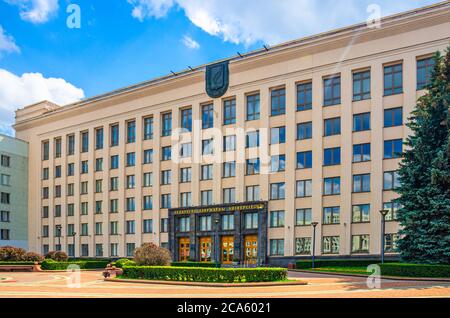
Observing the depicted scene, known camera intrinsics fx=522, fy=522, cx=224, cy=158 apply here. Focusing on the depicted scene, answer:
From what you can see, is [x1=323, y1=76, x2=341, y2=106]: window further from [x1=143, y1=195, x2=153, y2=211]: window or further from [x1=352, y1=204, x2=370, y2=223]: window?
[x1=143, y1=195, x2=153, y2=211]: window

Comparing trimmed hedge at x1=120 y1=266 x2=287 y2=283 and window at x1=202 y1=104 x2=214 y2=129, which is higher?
window at x1=202 y1=104 x2=214 y2=129

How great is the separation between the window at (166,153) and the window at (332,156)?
58.0ft

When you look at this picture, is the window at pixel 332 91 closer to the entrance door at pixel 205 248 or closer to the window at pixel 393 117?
the window at pixel 393 117

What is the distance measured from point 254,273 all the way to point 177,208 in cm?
3031

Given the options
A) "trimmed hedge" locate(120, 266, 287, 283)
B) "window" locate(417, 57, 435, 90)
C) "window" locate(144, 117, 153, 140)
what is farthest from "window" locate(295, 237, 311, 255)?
"window" locate(144, 117, 153, 140)

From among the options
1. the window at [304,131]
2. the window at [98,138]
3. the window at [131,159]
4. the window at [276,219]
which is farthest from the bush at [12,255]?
the window at [304,131]

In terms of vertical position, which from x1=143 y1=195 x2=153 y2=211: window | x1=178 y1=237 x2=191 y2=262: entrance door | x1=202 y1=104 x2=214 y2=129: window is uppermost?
x1=202 y1=104 x2=214 y2=129: window

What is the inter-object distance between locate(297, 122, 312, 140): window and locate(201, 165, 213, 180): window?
1010 cm

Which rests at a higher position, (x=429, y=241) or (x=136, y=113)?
(x=136, y=113)

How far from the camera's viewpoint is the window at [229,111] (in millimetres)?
51825

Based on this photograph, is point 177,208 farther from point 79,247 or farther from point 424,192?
point 424,192

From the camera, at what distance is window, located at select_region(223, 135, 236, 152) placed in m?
51.0

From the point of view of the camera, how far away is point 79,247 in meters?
62.7

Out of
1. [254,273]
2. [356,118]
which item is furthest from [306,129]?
[254,273]
